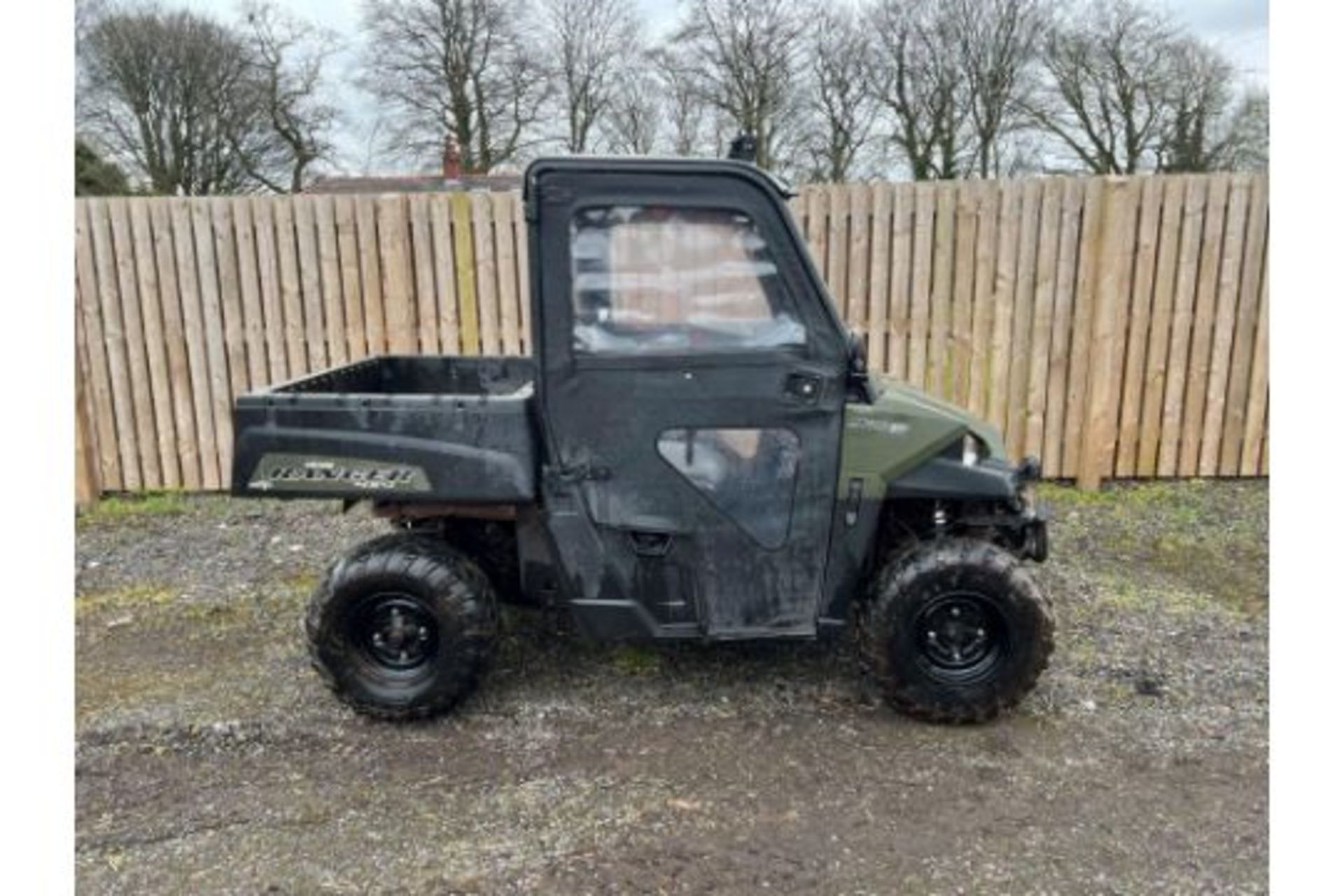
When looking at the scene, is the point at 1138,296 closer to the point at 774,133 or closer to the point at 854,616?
the point at 854,616

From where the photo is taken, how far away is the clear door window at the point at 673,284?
3.11 metres

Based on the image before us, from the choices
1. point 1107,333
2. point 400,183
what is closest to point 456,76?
point 400,183

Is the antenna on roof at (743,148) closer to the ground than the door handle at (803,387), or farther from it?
farther from it

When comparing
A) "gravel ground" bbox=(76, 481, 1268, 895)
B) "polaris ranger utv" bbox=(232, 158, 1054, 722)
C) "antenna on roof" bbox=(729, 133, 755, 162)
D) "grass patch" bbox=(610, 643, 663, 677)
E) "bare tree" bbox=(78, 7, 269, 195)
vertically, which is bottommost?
"gravel ground" bbox=(76, 481, 1268, 895)

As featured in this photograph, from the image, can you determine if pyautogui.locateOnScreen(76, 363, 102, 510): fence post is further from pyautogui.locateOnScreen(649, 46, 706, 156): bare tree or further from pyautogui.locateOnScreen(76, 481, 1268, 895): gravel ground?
pyautogui.locateOnScreen(649, 46, 706, 156): bare tree

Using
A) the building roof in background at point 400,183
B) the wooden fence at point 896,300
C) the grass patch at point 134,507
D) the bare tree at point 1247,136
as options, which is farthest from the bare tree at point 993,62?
the grass patch at point 134,507

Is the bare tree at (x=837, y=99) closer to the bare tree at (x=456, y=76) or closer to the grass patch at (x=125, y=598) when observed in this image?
the bare tree at (x=456, y=76)

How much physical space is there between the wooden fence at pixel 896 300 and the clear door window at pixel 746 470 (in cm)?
317

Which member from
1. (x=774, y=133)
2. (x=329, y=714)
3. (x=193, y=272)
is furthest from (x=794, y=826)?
(x=774, y=133)

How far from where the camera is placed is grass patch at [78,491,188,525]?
6.04 m

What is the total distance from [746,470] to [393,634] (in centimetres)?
152

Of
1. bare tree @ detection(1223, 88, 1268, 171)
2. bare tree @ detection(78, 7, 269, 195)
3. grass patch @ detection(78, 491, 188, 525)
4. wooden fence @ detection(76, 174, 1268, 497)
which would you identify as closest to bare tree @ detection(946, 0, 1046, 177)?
bare tree @ detection(1223, 88, 1268, 171)

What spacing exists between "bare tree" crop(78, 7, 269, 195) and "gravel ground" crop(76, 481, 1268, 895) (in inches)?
815

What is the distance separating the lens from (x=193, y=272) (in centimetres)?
613
